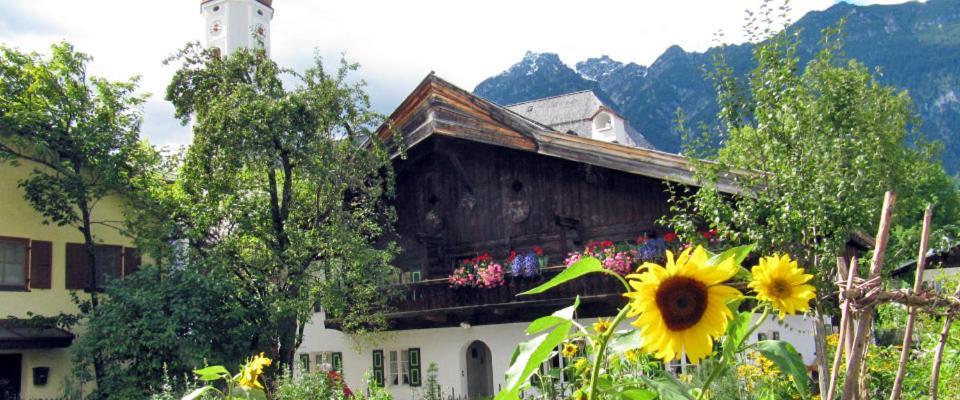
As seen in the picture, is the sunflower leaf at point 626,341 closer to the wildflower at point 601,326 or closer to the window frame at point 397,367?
the wildflower at point 601,326

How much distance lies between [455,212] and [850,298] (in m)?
17.7

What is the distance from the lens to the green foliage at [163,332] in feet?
52.1

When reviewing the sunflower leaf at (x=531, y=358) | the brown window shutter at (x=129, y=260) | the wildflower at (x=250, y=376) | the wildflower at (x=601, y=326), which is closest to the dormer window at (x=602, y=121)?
the brown window shutter at (x=129, y=260)

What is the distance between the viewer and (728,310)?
7.29 ft

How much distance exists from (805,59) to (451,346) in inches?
5134

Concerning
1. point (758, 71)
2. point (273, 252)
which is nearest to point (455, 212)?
point (273, 252)

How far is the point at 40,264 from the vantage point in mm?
18844

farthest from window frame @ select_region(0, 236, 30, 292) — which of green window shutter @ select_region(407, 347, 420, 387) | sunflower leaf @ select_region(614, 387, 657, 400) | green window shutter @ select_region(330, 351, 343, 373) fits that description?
sunflower leaf @ select_region(614, 387, 657, 400)

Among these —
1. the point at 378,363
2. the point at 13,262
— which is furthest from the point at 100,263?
the point at 378,363

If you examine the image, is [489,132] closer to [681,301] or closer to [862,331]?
[862,331]

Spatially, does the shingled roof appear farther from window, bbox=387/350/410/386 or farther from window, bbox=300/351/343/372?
window, bbox=387/350/410/386

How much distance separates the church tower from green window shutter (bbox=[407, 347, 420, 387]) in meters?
46.1

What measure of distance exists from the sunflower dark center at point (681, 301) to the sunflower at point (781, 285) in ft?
1.33

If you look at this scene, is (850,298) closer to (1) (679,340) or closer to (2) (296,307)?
(1) (679,340)
